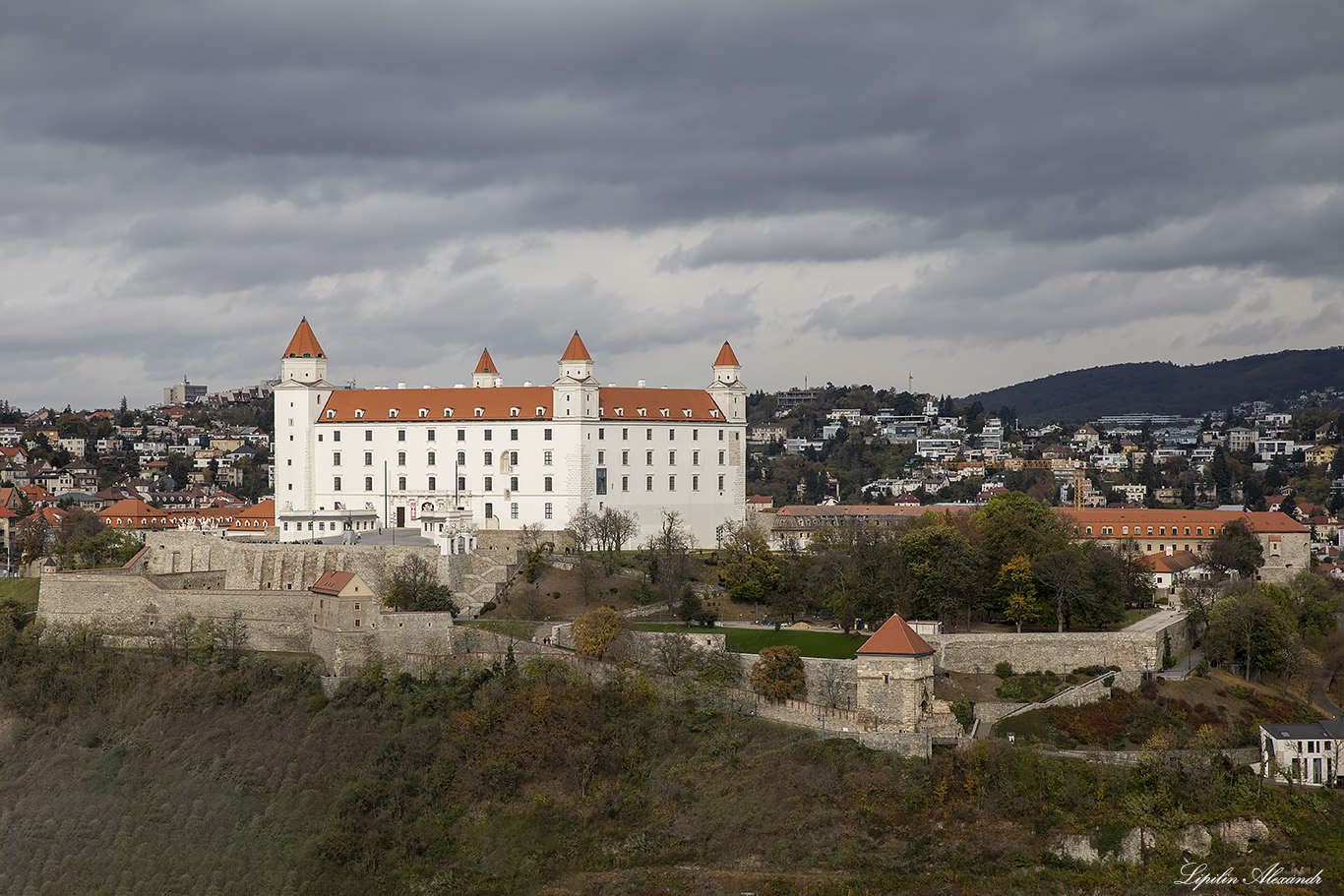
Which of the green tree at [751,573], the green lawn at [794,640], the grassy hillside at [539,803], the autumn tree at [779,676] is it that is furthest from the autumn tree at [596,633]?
the green tree at [751,573]

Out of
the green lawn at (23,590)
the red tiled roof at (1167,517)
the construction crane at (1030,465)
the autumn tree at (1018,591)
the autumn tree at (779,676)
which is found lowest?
the autumn tree at (779,676)

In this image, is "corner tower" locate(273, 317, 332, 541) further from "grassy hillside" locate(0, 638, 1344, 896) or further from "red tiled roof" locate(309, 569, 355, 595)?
"grassy hillside" locate(0, 638, 1344, 896)

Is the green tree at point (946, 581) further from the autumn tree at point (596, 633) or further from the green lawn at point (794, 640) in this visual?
the autumn tree at point (596, 633)

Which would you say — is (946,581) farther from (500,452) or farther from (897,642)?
(500,452)

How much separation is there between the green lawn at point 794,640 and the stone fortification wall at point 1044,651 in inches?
112

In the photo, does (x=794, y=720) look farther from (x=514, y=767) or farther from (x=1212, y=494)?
(x=1212, y=494)

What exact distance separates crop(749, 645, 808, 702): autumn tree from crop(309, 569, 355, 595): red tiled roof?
53.0ft

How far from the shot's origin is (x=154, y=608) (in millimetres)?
54562

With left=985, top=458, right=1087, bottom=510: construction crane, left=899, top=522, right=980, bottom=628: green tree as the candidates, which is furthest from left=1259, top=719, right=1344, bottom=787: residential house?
left=985, top=458, right=1087, bottom=510: construction crane

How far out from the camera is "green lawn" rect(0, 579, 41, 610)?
62925 millimetres

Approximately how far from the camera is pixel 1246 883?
37.0m

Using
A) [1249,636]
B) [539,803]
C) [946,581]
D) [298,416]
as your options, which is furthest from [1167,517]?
[539,803]

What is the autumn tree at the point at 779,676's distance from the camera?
4219 cm

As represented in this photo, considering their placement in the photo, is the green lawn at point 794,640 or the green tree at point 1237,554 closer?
the green lawn at point 794,640
